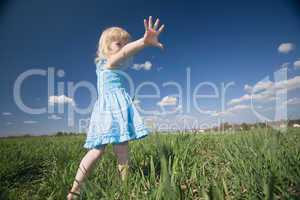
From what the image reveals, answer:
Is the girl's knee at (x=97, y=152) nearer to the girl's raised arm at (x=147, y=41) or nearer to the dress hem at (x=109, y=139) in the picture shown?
the dress hem at (x=109, y=139)

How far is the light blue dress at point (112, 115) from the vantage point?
1856 millimetres

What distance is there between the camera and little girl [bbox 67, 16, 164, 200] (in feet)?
5.67

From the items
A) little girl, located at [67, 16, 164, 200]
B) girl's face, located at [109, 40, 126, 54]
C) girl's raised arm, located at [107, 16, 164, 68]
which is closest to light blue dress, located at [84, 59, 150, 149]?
little girl, located at [67, 16, 164, 200]

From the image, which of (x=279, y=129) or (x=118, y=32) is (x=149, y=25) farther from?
(x=279, y=129)

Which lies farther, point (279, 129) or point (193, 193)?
point (279, 129)

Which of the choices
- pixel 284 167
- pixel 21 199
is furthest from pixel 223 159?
pixel 21 199

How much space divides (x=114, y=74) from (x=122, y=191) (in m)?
1.00

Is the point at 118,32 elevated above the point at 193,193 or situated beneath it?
elevated above

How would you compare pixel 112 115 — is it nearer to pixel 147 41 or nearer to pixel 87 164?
pixel 87 164

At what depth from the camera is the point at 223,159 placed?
204 centimetres

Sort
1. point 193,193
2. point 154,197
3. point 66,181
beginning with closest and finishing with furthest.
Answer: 1. point 154,197
2. point 193,193
3. point 66,181

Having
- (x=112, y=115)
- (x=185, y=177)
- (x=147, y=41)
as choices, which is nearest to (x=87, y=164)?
(x=112, y=115)

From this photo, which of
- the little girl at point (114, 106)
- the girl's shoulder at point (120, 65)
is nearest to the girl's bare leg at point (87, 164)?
the little girl at point (114, 106)

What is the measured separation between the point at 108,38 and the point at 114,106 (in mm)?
555
